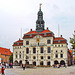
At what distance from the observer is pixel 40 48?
77.4 meters

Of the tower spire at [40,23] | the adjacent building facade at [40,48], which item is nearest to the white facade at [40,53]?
the adjacent building facade at [40,48]

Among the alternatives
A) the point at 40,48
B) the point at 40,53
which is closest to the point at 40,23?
the point at 40,48

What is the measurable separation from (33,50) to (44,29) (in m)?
12.3

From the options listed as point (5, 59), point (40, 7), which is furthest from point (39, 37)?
point (5, 59)

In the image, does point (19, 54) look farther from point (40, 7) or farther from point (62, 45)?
point (40, 7)

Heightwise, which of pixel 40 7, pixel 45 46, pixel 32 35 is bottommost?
pixel 45 46

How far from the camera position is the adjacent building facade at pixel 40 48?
74625mm

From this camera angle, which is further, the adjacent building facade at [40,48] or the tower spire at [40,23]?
the tower spire at [40,23]

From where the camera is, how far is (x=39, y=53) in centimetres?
7675

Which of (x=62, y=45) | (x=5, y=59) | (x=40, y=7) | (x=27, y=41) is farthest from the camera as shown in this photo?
(x=5, y=59)

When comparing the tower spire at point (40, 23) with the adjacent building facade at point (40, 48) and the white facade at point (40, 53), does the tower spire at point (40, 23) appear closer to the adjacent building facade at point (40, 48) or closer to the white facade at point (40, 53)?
the adjacent building facade at point (40, 48)

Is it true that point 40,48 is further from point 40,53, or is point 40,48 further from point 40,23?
point 40,23

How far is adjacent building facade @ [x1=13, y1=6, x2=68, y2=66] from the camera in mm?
74625

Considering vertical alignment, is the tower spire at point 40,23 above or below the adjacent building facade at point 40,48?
above
